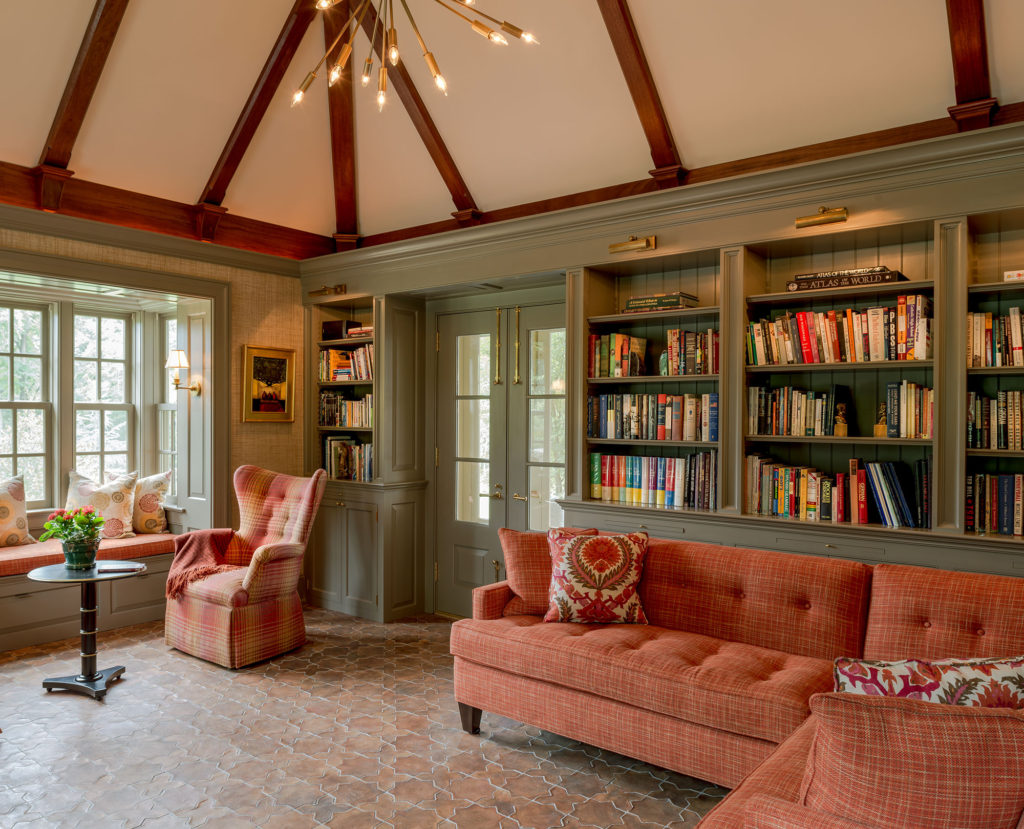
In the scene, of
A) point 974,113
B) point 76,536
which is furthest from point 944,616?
point 76,536

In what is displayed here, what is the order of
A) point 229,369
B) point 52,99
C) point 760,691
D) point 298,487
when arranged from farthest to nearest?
point 229,369, point 298,487, point 52,99, point 760,691

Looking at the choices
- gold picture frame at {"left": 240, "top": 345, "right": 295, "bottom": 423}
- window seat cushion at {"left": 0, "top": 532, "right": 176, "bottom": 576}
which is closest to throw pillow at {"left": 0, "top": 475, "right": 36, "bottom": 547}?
window seat cushion at {"left": 0, "top": 532, "right": 176, "bottom": 576}

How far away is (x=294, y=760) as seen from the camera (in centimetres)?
299

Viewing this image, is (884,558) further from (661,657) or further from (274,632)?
(274,632)

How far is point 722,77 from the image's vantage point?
3627 millimetres

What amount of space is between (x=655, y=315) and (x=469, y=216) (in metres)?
1.62

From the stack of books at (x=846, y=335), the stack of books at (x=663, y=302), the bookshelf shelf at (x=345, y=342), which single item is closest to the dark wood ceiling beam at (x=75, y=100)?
the bookshelf shelf at (x=345, y=342)

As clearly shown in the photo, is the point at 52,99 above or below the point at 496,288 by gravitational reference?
above

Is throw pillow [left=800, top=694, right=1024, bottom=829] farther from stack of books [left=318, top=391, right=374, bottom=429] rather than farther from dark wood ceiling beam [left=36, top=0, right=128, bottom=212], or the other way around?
dark wood ceiling beam [left=36, top=0, right=128, bottom=212]

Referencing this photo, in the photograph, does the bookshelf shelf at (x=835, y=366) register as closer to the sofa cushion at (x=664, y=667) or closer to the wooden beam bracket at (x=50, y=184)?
the sofa cushion at (x=664, y=667)

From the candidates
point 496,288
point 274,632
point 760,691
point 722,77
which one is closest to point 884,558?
point 760,691

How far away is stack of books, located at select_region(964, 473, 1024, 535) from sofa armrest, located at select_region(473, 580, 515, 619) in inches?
78.6

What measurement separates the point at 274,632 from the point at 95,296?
115 inches

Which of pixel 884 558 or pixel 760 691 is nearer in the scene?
pixel 760 691
